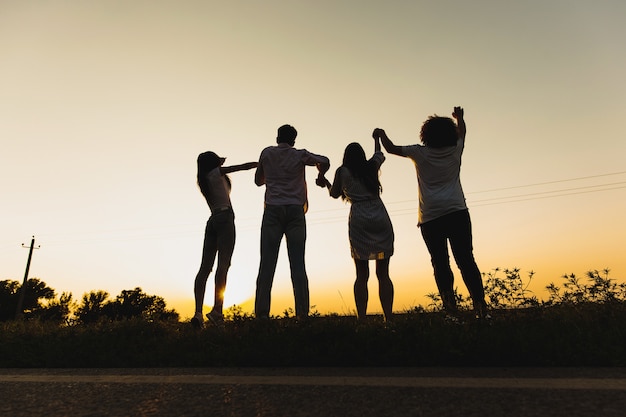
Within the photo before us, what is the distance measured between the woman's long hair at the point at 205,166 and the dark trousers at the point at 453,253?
9.72ft

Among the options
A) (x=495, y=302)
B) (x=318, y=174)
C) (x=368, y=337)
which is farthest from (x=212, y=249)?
(x=495, y=302)

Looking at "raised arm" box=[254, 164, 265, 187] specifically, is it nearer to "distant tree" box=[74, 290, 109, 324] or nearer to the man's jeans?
the man's jeans

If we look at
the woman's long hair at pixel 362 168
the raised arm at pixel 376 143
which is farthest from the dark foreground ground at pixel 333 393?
the raised arm at pixel 376 143

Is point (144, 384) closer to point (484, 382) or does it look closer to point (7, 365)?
point (484, 382)

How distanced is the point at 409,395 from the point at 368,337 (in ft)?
3.89

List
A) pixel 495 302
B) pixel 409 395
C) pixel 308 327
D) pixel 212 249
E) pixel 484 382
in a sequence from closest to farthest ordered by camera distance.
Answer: pixel 409 395
pixel 484 382
pixel 308 327
pixel 495 302
pixel 212 249

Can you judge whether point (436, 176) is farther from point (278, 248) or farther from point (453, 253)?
point (278, 248)

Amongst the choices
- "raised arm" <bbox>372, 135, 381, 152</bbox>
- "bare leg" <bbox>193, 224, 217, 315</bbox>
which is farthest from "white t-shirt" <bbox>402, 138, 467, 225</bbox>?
"bare leg" <bbox>193, 224, 217, 315</bbox>

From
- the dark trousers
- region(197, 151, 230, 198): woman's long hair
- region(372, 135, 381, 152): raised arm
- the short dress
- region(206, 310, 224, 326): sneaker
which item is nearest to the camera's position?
the dark trousers

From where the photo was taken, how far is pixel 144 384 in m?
2.81

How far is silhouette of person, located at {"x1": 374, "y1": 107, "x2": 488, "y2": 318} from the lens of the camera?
4.46 meters

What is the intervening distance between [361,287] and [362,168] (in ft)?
4.61

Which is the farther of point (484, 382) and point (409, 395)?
point (484, 382)

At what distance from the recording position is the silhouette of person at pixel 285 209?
17.2 ft
